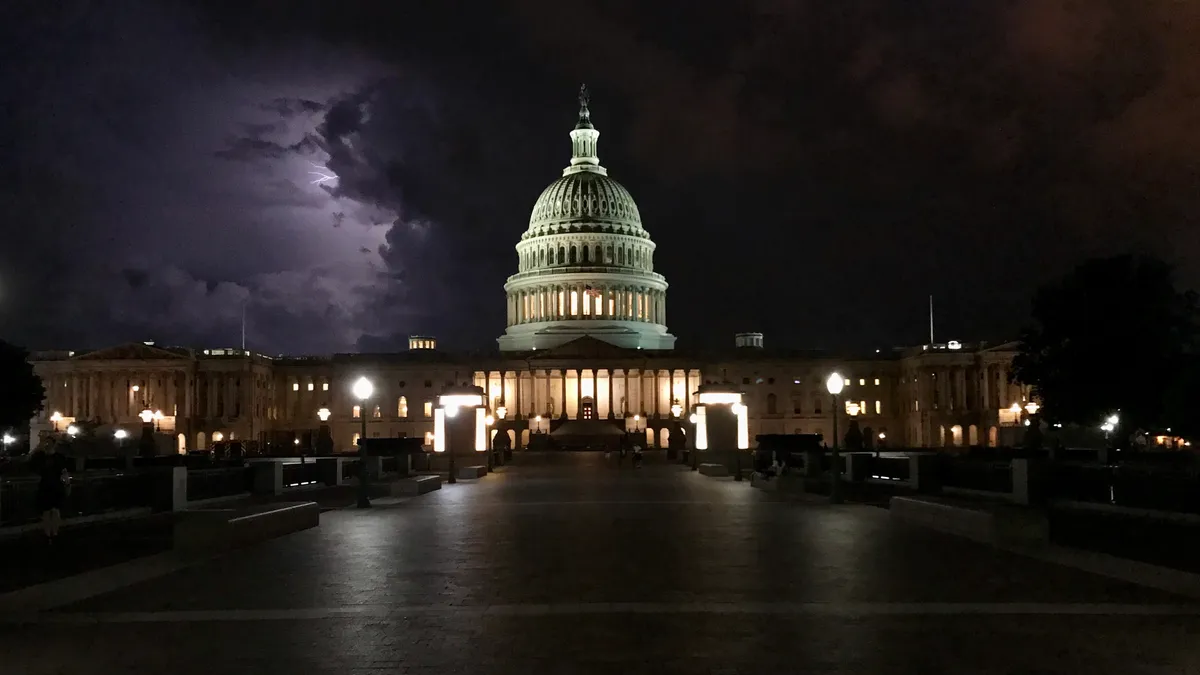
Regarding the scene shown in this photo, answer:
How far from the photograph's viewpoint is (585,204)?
17112cm

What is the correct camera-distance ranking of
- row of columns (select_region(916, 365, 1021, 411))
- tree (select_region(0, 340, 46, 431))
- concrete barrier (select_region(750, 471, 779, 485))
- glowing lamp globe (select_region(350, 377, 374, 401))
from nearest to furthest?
1. glowing lamp globe (select_region(350, 377, 374, 401))
2. concrete barrier (select_region(750, 471, 779, 485))
3. tree (select_region(0, 340, 46, 431))
4. row of columns (select_region(916, 365, 1021, 411))

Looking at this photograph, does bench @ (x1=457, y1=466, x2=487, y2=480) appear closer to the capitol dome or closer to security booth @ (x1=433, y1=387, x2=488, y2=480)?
security booth @ (x1=433, y1=387, x2=488, y2=480)

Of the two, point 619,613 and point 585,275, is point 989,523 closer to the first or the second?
point 619,613

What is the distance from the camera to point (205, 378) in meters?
147

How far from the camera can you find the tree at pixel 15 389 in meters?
87.9

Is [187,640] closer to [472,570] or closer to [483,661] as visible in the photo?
[483,661]

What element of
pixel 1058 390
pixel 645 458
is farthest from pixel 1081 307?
pixel 645 458

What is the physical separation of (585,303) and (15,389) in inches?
3532

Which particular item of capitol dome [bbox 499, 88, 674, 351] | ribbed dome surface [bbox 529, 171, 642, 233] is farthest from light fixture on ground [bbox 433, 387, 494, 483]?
ribbed dome surface [bbox 529, 171, 642, 233]

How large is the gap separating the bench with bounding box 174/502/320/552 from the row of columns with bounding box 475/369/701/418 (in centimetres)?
12836

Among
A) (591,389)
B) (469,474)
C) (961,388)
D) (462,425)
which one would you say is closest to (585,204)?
(591,389)

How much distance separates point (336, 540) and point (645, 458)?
61.5 meters

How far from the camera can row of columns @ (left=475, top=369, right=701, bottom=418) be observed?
152750 millimetres

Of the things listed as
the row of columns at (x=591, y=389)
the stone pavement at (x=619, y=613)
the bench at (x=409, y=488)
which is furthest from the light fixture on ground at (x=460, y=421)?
the row of columns at (x=591, y=389)
